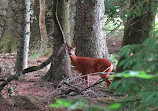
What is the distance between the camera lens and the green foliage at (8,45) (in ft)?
38.9

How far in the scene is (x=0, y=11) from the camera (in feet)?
39.8

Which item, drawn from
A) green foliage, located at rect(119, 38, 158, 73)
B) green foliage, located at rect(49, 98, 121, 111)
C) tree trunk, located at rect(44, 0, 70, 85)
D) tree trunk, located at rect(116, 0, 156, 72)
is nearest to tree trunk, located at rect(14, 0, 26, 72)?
tree trunk, located at rect(44, 0, 70, 85)

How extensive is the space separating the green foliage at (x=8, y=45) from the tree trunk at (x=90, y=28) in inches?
237

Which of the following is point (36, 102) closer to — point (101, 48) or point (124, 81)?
point (124, 81)

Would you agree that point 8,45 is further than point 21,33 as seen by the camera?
Yes

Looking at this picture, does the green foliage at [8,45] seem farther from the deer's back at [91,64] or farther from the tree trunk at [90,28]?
the deer's back at [91,64]

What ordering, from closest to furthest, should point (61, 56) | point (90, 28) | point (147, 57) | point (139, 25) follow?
point (147, 57)
point (139, 25)
point (61, 56)
point (90, 28)

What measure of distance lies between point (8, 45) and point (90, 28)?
6664 mm

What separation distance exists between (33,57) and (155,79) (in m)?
8.66

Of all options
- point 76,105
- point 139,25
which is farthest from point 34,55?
point 76,105

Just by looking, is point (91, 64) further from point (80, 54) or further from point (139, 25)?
point (139, 25)

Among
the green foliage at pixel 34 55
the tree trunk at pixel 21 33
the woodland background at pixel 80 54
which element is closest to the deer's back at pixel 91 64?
the woodland background at pixel 80 54

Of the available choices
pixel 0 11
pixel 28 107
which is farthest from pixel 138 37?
pixel 0 11

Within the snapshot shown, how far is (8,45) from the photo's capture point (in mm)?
11969
